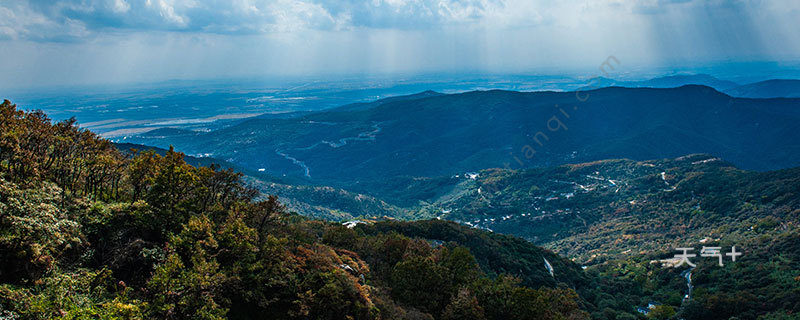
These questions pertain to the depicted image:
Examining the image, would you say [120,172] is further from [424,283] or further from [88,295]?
[424,283]

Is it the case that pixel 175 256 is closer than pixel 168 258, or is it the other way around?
pixel 175 256
